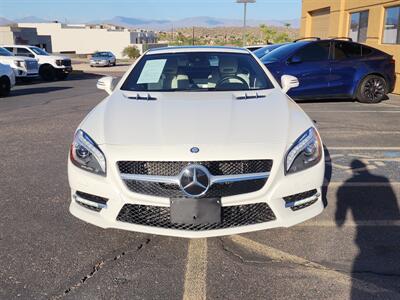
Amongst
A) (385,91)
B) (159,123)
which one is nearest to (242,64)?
(159,123)

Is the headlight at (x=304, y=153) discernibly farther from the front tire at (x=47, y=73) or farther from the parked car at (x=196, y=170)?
the front tire at (x=47, y=73)

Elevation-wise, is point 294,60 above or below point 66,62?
above

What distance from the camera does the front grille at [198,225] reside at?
306cm

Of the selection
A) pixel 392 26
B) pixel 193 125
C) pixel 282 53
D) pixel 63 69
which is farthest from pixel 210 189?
pixel 63 69

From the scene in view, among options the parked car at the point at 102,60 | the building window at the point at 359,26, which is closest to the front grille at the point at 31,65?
the building window at the point at 359,26

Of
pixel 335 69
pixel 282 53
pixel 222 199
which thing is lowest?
pixel 222 199

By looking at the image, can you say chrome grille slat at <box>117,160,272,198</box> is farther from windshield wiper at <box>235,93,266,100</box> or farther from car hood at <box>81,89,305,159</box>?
windshield wiper at <box>235,93,266,100</box>

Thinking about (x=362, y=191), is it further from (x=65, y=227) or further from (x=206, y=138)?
(x=65, y=227)

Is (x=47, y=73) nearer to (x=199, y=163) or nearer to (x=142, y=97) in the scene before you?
(x=142, y=97)

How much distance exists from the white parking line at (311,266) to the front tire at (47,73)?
20.4 metres

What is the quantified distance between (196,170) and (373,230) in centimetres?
176

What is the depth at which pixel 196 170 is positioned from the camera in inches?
116

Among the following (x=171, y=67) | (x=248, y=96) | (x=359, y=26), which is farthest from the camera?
(x=359, y=26)

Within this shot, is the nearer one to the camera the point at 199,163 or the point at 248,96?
the point at 199,163
